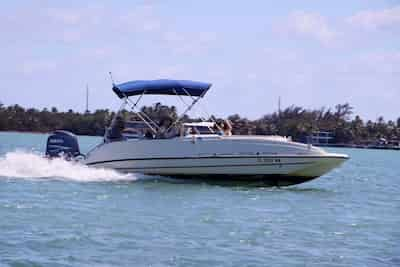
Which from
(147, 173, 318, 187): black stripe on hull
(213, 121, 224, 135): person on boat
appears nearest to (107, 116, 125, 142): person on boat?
(147, 173, 318, 187): black stripe on hull

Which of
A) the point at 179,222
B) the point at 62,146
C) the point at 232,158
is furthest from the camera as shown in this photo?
the point at 62,146

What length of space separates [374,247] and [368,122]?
14474 cm

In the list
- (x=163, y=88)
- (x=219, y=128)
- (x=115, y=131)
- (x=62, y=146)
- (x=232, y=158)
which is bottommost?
(x=232, y=158)

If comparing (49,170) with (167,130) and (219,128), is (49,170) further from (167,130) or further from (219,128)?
(219,128)

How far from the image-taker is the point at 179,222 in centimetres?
1803

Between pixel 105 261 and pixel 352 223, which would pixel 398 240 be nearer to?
pixel 352 223

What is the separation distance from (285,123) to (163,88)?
66.7 meters

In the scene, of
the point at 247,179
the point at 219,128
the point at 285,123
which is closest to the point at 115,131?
the point at 219,128

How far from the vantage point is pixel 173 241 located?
15617 mm

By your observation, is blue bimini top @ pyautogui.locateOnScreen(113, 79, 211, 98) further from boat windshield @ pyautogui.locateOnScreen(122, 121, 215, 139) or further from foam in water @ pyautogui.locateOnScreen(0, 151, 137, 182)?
foam in water @ pyautogui.locateOnScreen(0, 151, 137, 182)

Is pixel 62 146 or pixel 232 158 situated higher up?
pixel 62 146

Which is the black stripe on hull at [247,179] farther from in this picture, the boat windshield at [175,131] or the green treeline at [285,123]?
the green treeline at [285,123]

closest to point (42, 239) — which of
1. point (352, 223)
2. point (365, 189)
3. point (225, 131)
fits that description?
point (352, 223)

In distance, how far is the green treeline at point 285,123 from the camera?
310 ft
